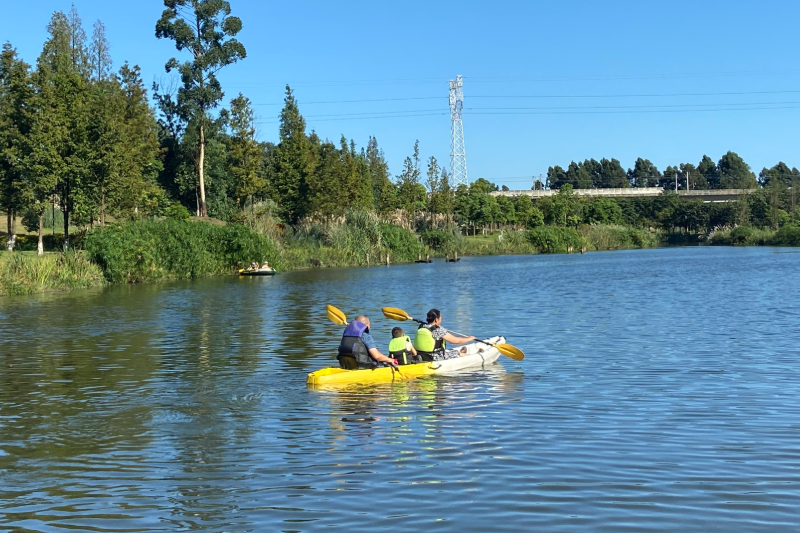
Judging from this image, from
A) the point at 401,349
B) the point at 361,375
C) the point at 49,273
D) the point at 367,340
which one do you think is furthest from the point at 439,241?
the point at 361,375

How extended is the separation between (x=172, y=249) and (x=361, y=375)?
1357 inches

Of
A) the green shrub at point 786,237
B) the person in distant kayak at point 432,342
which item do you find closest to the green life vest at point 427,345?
the person in distant kayak at point 432,342

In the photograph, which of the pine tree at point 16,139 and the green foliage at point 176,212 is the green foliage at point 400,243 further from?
the pine tree at point 16,139

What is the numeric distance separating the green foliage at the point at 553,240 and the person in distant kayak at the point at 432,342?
246 ft

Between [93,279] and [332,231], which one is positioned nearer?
[93,279]

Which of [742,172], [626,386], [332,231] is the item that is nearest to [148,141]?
[332,231]

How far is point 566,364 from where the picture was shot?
681 inches

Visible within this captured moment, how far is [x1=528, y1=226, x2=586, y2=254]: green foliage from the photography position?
9075 cm

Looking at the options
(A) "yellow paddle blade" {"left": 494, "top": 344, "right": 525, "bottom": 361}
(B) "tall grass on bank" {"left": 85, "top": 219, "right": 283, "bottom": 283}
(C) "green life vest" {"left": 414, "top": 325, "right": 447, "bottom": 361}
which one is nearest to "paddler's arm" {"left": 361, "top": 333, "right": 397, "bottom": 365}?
(C) "green life vest" {"left": 414, "top": 325, "right": 447, "bottom": 361}

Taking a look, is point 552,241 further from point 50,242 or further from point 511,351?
point 511,351

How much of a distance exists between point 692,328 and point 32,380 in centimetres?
1597

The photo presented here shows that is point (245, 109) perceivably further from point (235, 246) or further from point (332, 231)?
point (235, 246)

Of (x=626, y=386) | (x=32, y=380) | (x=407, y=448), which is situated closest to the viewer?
(x=407, y=448)

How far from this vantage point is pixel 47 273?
124 feet
